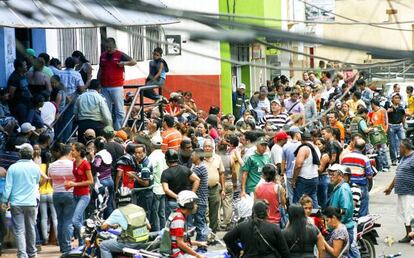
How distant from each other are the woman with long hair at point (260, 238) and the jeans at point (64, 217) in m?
3.66

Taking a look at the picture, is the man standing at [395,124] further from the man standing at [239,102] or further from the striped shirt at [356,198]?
the striped shirt at [356,198]

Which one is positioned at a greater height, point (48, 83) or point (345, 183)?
point (48, 83)

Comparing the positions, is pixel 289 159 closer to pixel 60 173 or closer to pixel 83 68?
pixel 83 68

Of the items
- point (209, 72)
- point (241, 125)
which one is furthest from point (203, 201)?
point (209, 72)

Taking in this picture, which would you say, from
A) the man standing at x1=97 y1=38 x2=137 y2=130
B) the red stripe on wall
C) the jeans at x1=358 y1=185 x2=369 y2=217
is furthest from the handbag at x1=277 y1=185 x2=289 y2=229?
the red stripe on wall

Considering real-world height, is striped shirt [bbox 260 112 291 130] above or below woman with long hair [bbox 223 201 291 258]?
above

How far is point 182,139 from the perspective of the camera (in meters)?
20.4

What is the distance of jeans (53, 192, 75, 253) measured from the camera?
18.3 metres

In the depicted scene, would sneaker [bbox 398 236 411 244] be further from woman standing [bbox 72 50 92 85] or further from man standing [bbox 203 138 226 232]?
woman standing [bbox 72 50 92 85]

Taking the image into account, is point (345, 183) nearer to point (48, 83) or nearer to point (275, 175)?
point (275, 175)

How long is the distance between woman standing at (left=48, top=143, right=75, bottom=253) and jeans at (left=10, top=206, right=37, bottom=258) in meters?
0.57

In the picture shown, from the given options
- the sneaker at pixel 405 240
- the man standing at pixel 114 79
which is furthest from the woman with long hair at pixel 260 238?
the man standing at pixel 114 79

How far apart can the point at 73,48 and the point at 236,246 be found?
443 inches

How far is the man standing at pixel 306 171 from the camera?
20672mm
